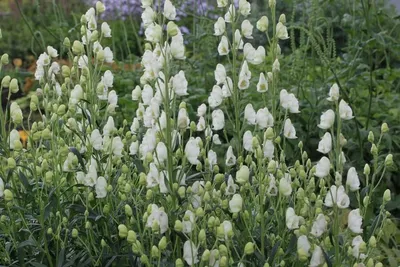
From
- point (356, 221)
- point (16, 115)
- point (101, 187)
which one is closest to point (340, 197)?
point (356, 221)

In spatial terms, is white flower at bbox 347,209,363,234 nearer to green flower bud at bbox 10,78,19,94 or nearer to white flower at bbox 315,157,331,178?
white flower at bbox 315,157,331,178

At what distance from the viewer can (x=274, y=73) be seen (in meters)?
2.12

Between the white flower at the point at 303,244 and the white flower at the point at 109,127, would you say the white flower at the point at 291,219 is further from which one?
the white flower at the point at 109,127

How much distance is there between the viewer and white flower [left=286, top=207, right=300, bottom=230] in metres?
1.91

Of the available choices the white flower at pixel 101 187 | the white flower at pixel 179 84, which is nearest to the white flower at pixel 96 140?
the white flower at pixel 101 187

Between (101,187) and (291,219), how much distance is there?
1.58 ft

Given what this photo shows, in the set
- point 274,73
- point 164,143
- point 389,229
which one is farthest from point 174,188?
point 389,229

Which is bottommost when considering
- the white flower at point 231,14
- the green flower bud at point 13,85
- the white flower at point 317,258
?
the white flower at point 317,258

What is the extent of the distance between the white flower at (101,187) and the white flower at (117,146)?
15 cm

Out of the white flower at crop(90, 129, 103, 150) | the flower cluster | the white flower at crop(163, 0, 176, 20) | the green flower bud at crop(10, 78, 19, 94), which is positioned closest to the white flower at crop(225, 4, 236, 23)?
the flower cluster

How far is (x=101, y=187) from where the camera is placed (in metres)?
1.99

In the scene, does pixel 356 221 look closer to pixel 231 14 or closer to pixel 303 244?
pixel 303 244

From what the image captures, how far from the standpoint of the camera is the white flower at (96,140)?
2.04 meters

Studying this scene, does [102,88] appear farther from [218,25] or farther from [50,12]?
[50,12]
